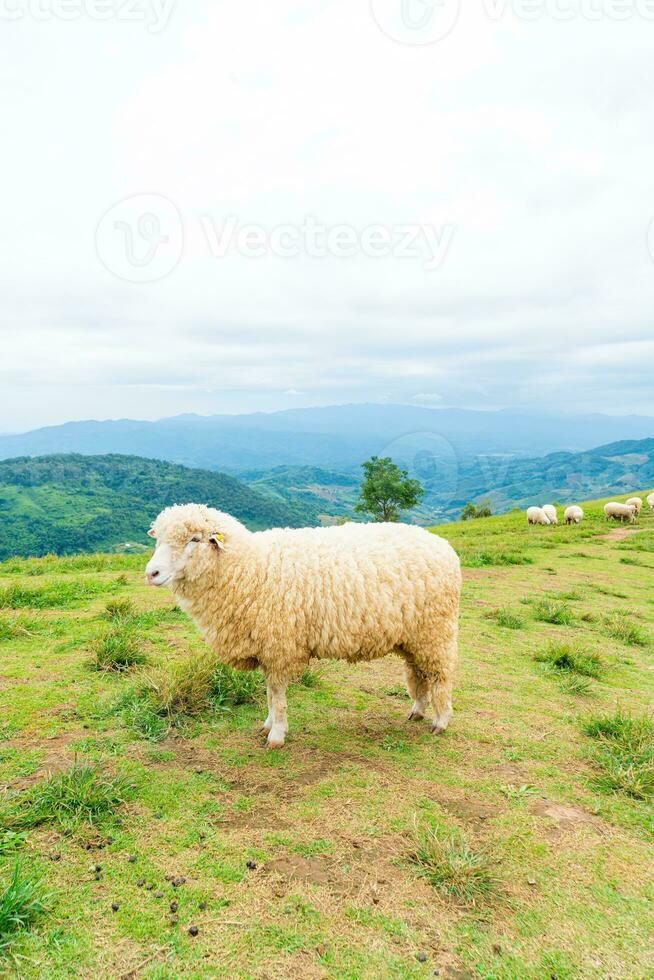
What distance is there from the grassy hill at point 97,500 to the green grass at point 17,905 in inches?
3779

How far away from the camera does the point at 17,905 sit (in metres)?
2.91

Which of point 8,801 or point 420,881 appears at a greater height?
point 8,801

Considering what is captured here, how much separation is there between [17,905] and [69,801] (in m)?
0.99

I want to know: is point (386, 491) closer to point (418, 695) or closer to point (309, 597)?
point (418, 695)

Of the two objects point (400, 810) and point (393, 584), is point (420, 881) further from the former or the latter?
point (393, 584)

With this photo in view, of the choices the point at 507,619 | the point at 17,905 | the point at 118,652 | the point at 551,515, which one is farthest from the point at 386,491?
the point at 17,905

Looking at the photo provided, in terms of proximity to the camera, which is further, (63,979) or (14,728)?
(14,728)

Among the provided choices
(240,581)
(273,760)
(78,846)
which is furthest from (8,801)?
(240,581)

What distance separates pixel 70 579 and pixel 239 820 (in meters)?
8.80

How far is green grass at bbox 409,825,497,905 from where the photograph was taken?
334 centimetres

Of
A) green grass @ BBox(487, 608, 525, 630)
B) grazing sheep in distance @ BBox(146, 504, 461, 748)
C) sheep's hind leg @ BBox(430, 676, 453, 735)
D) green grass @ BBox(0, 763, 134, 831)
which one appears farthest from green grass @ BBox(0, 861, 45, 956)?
green grass @ BBox(487, 608, 525, 630)

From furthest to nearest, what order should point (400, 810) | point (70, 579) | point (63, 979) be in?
point (70, 579) < point (400, 810) < point (63, 979)

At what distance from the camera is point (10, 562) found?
13.8m

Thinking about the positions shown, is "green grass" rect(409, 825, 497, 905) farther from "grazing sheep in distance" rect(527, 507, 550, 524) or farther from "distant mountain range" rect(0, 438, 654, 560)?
"distant mountain range" rect(0, 438, 654, 560)
